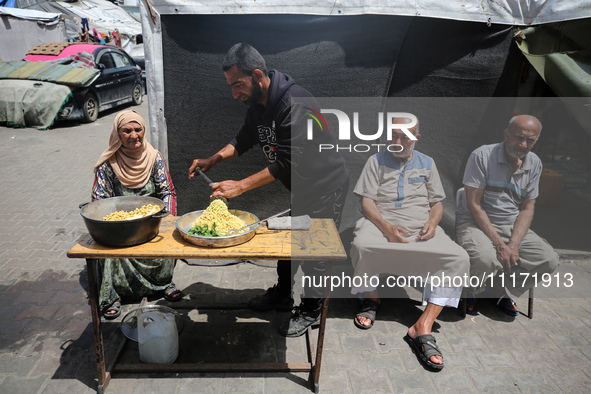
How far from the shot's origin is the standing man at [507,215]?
3.60 meters

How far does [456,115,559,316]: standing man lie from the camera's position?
11.8ft

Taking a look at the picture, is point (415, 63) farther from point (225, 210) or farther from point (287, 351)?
point (287, 351)

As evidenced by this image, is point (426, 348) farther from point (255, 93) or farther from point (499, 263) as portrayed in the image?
point (255, 93)

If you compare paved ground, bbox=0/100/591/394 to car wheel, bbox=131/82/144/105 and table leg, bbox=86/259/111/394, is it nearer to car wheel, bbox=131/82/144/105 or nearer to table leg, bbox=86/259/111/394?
table leg, bbox=86/259/111/394

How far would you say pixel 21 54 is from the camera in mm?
15273

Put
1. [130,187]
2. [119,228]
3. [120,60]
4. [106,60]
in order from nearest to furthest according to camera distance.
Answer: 1. [119,228]
2. [130,187]
3. [106,60]
4. [120,60]

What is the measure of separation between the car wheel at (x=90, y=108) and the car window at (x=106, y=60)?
1130 mm

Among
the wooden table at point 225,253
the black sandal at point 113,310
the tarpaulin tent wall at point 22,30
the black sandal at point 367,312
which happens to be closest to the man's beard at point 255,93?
the wooden table at point 225,253

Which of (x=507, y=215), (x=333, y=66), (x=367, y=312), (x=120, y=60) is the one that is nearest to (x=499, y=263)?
(x=507, y=215)

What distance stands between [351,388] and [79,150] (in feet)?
25.7

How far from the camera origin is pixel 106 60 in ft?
36.3

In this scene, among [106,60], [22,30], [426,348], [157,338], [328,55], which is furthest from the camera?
[22,30]

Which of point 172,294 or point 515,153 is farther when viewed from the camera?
point 172,294

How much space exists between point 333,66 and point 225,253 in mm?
2370
